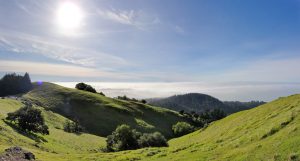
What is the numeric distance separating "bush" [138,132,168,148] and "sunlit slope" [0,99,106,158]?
17.9 meters

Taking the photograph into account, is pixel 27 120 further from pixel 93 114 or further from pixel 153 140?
pixel 93 114

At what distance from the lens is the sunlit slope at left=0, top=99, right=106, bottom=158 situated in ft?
244

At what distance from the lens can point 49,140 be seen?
95750 millimetres

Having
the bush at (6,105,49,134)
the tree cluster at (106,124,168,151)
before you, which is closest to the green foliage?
the tree cluster at (106,124,168,151)

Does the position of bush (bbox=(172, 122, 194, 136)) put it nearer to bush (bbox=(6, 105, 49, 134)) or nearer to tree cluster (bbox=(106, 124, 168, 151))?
tree cluster (bbox=(106, 124, 168, 151))

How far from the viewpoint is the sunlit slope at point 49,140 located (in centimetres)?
7446

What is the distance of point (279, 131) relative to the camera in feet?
108

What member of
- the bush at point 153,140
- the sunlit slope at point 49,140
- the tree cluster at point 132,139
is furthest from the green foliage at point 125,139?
the sunlit slope at point 49,140

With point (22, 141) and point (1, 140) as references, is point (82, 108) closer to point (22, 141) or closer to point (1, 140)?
point (22, 141)

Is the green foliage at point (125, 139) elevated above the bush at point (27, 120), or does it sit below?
below

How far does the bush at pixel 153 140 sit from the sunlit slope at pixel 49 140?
17.9 m

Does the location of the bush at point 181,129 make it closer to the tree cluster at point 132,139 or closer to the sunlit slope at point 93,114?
the sunlit slope at point 93,114

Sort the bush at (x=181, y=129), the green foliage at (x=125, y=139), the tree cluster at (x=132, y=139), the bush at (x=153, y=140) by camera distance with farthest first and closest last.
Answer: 1. the bush at (x=181, y=129)
2. the green foliage at (x=125, y=139)
3. the tree cluster at (x=132, y=139)
4. the bush at (x=153, y=140)

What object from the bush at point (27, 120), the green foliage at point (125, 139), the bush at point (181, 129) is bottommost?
the bush at point (181, 129)
